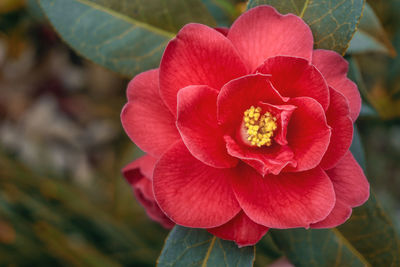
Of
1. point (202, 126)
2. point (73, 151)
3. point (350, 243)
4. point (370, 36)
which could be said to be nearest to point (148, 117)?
point (202, 126)

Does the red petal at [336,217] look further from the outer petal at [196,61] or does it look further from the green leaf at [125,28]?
the green leaf at [125,28]

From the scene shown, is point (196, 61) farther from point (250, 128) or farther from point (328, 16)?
point (328, 16)

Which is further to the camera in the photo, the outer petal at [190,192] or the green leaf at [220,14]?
the green leaf at [220,14]

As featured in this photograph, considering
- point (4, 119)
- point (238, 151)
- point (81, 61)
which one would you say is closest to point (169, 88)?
point (238, 151)

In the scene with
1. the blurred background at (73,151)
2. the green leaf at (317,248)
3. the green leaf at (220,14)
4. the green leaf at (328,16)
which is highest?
the green leaf at (328,16)

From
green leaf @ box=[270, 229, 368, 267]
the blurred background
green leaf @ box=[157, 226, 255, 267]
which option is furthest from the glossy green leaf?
the blurred background

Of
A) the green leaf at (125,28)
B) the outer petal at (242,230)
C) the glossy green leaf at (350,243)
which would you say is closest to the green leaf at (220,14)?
the green leaf at (125,28)
